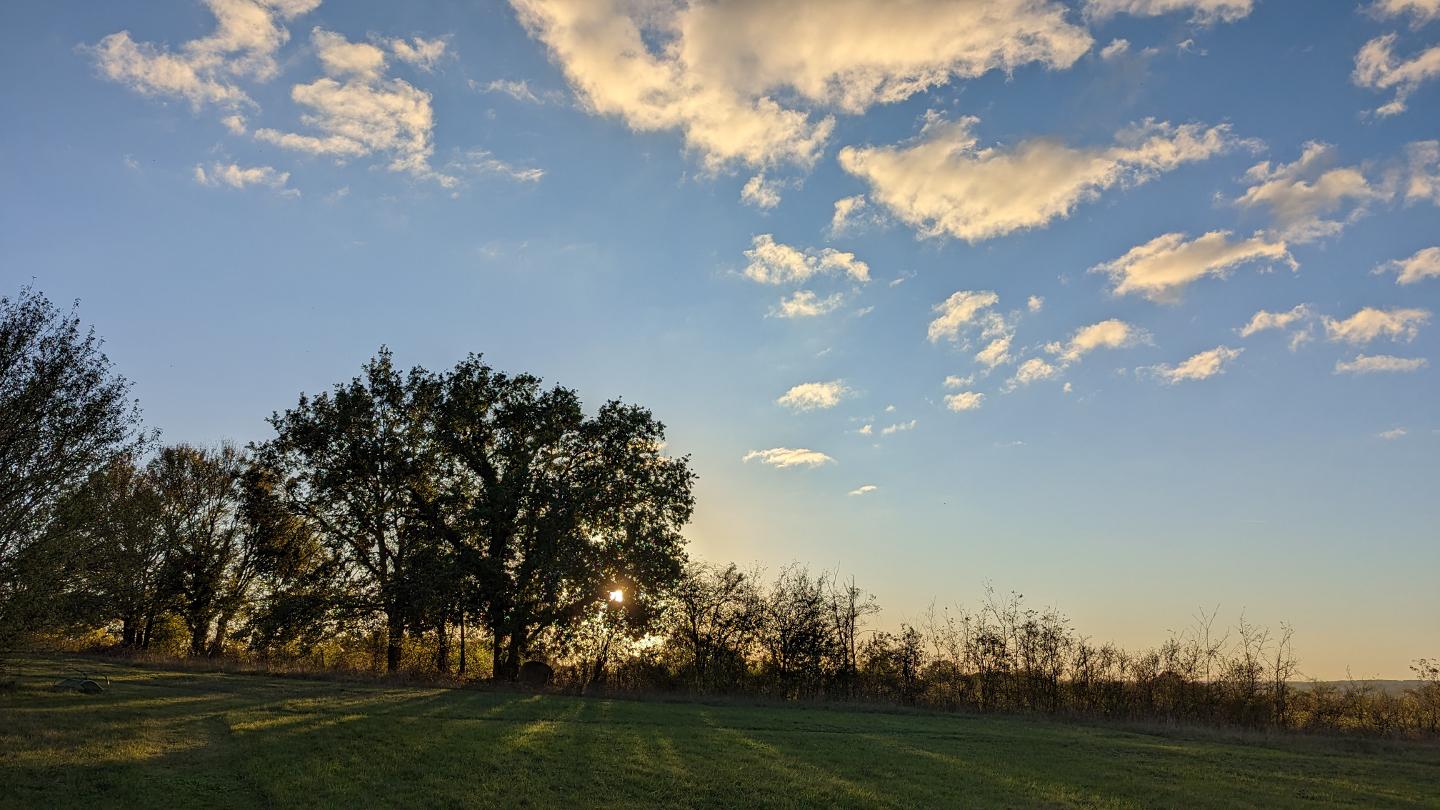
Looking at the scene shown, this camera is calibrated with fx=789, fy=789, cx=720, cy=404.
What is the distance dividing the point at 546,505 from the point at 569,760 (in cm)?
2281

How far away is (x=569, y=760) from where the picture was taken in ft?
62.6

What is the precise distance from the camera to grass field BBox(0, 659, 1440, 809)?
15.2 m

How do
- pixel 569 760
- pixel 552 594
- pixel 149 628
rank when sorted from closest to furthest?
pixel 569 760, pixel 552 594, pixel 149 628

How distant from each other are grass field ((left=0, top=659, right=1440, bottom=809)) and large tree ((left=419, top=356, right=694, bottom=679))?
9.88 m

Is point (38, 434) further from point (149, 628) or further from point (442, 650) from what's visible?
point (149, 628)

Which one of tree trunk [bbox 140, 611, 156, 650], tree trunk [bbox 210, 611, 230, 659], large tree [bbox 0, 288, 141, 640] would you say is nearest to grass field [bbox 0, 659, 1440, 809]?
large tree [bbox 0, 288, 141, 640]

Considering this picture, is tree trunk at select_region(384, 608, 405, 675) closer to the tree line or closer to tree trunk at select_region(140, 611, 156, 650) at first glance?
the tree line

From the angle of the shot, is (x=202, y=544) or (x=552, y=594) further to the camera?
(x=202, y=544)

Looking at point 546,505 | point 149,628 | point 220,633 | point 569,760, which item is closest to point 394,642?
point 546,505

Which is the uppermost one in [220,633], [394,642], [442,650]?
[394,642]

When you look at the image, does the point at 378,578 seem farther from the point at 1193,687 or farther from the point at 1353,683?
the point at 1353,683

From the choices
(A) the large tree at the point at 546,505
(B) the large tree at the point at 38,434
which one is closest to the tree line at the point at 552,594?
(A) the large tree at the point at 546,505

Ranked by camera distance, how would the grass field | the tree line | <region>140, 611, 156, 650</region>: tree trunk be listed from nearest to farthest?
the grass field
the tree line
<region>140, 611, 156, 650</region>: tree trunk

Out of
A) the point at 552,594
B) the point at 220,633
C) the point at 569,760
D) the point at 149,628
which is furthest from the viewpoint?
the point at 149,628
